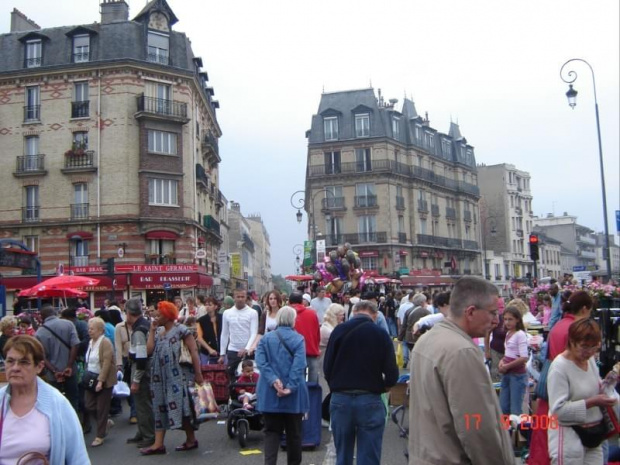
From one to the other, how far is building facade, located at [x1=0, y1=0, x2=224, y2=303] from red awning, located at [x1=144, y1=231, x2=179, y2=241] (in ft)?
0.18

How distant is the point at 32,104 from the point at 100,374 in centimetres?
2979

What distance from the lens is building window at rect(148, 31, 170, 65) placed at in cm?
Result: 3434

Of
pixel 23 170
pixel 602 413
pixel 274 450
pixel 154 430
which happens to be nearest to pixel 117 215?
pixel 23 170

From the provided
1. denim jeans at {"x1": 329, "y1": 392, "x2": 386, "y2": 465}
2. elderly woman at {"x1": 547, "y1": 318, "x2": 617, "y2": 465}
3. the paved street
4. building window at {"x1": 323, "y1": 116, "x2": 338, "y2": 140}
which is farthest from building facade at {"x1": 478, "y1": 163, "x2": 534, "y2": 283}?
elderly woman at {"x1": 547, "y1": 318, "x2": 617, "y2": 465}

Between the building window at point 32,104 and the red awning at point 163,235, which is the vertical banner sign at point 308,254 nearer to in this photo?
the red awning at point 163,235

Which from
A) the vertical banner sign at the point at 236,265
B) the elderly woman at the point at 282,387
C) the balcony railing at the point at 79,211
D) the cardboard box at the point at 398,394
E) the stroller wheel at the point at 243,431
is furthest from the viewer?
the vertical banner sign at the point at 236,265

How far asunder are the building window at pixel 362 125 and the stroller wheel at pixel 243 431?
47.9 meters

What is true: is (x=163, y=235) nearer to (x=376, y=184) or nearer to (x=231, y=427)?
(x=376, y=184)

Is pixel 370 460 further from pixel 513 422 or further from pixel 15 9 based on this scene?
pixel 15 9

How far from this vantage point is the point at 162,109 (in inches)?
1326

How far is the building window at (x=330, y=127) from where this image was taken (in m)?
55.2

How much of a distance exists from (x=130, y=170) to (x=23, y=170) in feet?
19.6

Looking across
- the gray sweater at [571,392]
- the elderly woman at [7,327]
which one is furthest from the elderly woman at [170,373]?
the gray sweater at [571,392]

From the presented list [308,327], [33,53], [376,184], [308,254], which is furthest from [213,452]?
[376,184]
